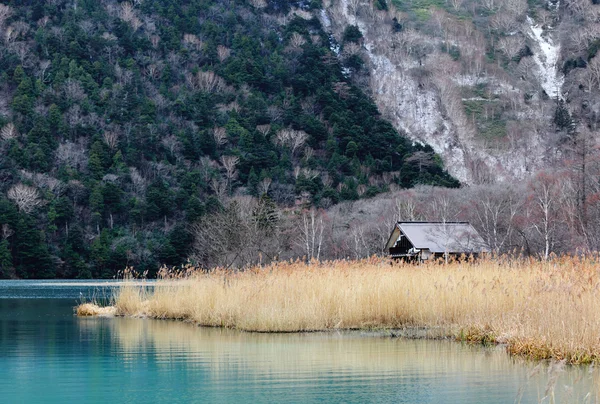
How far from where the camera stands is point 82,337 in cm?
2011

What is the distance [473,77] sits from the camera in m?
150

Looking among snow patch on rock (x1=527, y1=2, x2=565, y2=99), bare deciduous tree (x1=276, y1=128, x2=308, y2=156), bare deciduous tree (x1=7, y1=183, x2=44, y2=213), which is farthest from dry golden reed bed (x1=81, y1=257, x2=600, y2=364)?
snow patch on rock (x1=527, y1=2, x2=565, y2=99)

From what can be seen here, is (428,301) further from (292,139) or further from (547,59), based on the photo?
(547,59)

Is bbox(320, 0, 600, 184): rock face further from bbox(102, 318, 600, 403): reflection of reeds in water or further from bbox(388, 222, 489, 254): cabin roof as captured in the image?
bbox(102, 318, 600, 403): reflection of reeds in water

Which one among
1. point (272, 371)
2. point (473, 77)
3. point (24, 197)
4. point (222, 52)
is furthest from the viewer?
point (473, 77)

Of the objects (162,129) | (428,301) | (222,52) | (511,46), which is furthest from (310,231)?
(511,46)

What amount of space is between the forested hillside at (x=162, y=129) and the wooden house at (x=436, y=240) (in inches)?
1261

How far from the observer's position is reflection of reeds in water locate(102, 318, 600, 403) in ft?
38.5

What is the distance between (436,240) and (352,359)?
102 feet

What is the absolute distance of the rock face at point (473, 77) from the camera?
Answer: 128m

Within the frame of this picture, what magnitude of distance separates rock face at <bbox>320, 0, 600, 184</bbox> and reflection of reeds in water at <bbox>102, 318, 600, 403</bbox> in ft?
313

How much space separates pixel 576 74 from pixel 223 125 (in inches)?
2455

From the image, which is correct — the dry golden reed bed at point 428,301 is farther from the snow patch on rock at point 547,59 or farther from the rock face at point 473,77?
the snow patch on rock at point 547,59

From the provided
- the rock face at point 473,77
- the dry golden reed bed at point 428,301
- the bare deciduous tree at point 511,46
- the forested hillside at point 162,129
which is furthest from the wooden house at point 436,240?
the bare deciduous tree at point 511,46
